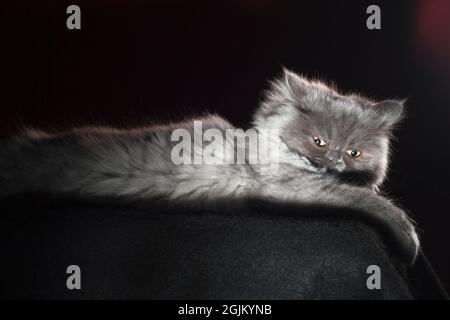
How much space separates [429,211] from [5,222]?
2.39 metres

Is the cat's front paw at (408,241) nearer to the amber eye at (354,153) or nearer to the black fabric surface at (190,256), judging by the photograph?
the black fabric surface at (190,256)

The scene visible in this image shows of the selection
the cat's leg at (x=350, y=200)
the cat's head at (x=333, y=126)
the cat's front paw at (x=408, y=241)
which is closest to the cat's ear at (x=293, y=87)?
the cat's head at (x=333, y=126)

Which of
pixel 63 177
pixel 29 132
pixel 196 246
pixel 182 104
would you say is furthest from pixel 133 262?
pixel 182 104

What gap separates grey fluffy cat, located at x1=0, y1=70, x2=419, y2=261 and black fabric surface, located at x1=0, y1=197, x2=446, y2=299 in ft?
0.65

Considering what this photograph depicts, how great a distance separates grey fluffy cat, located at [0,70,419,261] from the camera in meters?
1.39

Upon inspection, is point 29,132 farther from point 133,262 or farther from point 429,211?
point 429,211

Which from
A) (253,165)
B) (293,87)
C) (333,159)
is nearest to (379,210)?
(333,159)

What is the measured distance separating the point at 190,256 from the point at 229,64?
1.94 metres

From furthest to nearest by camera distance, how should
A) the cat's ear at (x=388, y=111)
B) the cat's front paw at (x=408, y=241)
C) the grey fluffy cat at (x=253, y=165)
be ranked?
the cat's ear at (x=388, y=111)
the grey fluffy cat at (x=253, y=165)
the cat's front paw at (x=408, y=241)

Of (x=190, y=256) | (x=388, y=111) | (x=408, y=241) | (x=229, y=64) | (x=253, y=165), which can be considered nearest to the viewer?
(x=190, y=256)

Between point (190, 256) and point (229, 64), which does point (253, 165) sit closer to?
point (190, 256)

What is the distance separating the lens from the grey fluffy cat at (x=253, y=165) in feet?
4.58

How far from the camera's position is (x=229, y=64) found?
2816mm
